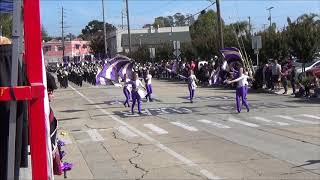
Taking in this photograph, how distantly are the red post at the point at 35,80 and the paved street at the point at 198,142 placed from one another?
18.4 ft

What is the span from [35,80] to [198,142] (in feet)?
37.0

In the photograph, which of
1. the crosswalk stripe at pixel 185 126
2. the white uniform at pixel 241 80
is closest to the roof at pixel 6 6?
the crosswalk stripe at pixel 185 126

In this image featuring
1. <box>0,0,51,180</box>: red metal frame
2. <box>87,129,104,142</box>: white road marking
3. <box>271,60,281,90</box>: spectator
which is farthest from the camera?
<box>271,60,281,90</box>: spectator

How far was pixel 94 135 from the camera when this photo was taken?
1653 centimetres

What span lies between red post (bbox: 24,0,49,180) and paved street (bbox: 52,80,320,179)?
18.4 feet

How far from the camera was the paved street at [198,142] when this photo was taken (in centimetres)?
996

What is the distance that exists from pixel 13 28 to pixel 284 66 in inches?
1204

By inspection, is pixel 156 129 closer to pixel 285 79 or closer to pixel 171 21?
pixel 285 79

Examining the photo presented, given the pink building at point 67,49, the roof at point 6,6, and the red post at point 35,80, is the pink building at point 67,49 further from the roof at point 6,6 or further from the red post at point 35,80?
the red post at point 35,80

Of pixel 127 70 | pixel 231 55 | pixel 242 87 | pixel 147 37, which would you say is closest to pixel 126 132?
pixel 242 87

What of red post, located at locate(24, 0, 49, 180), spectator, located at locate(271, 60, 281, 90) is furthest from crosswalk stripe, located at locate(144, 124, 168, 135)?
spectator, located at locate(271, 60, 281, 90)

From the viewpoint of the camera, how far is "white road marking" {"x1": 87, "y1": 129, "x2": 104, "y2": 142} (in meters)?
15.6

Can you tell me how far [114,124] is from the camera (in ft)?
63.4

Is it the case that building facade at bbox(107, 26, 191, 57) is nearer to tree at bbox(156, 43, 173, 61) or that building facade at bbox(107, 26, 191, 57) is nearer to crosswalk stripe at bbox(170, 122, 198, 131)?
tree at bbox(156, 43, 173, 61)
